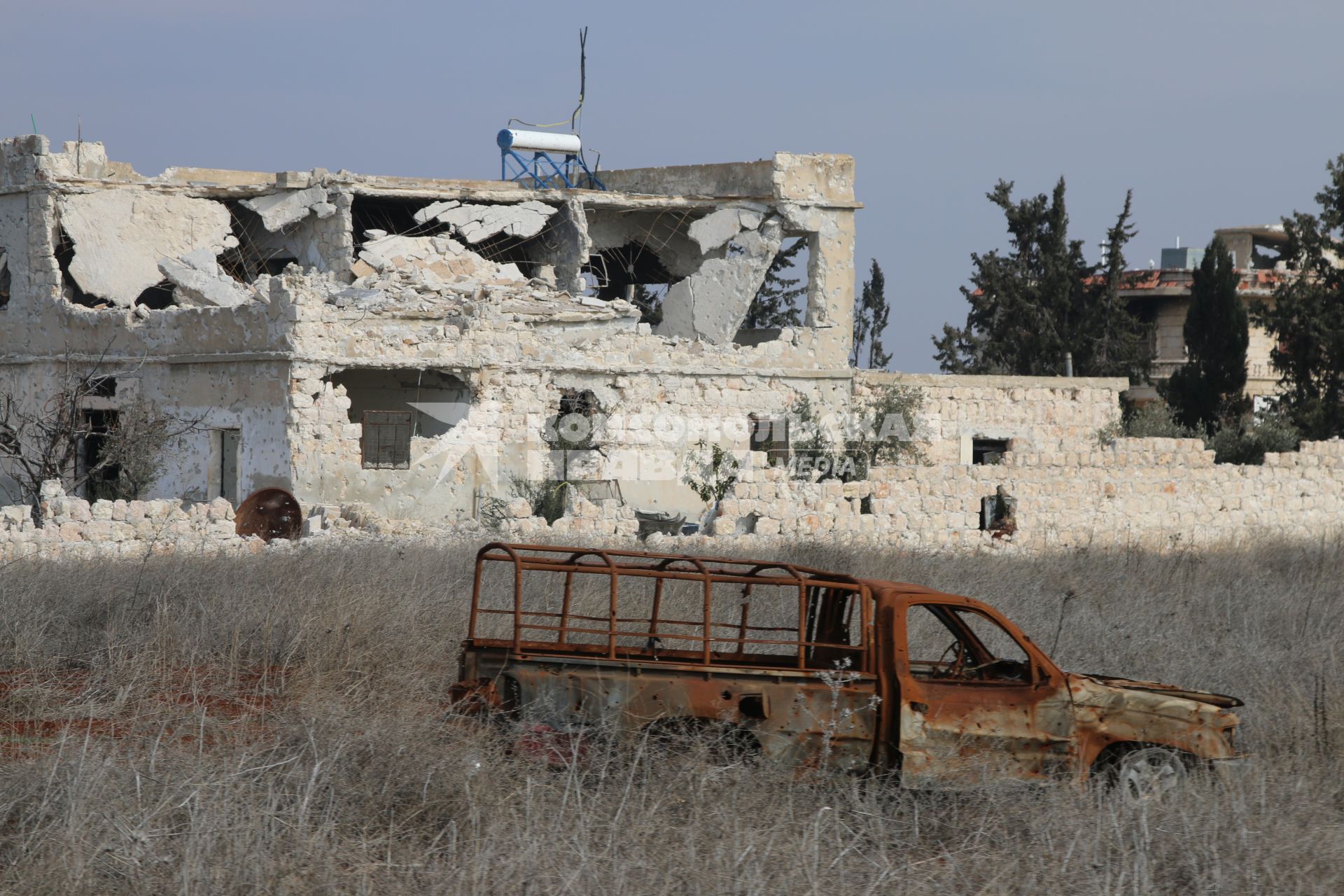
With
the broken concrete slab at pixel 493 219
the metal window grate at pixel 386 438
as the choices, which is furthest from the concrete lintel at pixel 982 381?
the metal window grate at pixel 386 438

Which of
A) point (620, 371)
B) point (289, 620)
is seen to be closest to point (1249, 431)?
point (620, 371)

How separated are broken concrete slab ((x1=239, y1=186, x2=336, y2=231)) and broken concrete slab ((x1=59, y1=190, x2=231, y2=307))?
3.05ft

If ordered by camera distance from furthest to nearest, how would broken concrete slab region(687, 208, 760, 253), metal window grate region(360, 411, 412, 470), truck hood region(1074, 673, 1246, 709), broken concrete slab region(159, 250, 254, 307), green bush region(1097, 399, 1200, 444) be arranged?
green bush region(1097, 399, 1200, 444) < broken concrete slab region(687, 208, 760, 253) < broken concrete slab region(159, 250, 254, 307) < metal window grate region(360, 411, 412, 470) < truck hood region(1074, 673, 1246, 709)

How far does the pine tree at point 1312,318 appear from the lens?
105 feet

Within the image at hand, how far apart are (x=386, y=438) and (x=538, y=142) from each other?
723 centimetres

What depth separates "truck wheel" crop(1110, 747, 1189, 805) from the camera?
6.35 m

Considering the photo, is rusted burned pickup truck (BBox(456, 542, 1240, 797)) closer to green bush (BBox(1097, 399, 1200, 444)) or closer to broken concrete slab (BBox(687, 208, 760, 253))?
broken concrete slab (BBox(687, 208, 760, 253))

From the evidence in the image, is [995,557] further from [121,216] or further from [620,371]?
[121,216]

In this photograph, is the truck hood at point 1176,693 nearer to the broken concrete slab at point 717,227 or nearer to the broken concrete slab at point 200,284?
the broken concrete slab at point 200,284

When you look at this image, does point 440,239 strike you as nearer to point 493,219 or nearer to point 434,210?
point 434,210

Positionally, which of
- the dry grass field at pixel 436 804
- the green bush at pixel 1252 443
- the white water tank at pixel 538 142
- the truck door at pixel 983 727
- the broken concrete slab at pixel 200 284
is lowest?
the dry grass field at pixel 436 804

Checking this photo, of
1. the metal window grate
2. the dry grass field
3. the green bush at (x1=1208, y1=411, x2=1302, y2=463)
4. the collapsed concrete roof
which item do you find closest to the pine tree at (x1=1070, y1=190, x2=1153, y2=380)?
the green bush at (x1=1208, y1=411, x2=1302, y2=463)

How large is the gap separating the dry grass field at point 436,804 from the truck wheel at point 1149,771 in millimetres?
147

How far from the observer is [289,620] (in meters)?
9.17
